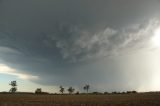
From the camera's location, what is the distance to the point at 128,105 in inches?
1715

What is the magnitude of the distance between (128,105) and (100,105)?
452 cm

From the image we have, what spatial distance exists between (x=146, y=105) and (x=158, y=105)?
1.83 m

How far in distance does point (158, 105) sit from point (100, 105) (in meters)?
9.13

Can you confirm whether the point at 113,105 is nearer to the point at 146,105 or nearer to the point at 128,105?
the point at 128,105

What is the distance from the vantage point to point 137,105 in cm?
4288

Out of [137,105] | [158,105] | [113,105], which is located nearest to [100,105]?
[113,105]

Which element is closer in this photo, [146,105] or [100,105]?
[146,105]

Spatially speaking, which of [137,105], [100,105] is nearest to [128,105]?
[137,105]

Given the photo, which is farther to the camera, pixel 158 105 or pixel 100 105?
pixel 100 105

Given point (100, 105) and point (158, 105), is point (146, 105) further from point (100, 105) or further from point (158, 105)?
point (100, 105)

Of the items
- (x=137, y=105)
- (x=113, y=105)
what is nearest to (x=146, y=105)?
(x=137, y=105)

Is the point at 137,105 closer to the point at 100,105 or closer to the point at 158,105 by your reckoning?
the point at 158,105

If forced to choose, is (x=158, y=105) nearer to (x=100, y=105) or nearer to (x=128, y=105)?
(x=128, y=105)

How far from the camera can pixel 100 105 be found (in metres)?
44.6
